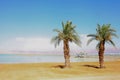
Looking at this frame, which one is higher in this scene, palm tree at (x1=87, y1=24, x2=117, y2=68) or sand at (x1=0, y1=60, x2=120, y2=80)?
palm tree at (x1=87, y1=24, x2=117, y2=68)

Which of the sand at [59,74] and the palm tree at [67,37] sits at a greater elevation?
the palm tree at [67,37]

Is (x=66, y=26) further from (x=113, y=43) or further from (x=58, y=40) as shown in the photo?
(x=113, y=43)

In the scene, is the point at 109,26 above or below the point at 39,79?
above

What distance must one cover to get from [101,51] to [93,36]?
283 centimetres

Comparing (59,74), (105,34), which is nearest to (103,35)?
(105,34)

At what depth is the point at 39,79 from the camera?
2581 centimetres

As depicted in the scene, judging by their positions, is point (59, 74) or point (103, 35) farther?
point (103, 35)

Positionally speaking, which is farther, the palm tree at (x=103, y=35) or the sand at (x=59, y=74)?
the palm tree at (x=103, y=35)

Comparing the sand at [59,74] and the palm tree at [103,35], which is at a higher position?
the palm tree at [103,35]

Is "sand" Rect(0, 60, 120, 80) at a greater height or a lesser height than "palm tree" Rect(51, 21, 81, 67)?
lesser

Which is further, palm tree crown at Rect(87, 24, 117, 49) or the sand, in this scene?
palm tree crown at Rect(87, 24, 117, 49)

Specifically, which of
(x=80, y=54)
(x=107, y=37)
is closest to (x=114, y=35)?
(x=107, y=37)

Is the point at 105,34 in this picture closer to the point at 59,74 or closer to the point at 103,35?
the point at 103,35

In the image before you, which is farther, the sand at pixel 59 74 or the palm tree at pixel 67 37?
the palm tree at pixel 67 37
